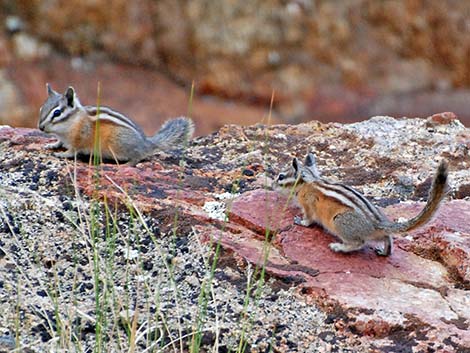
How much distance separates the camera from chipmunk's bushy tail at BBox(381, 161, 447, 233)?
3963mm

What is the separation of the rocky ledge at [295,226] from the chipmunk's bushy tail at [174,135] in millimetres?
90

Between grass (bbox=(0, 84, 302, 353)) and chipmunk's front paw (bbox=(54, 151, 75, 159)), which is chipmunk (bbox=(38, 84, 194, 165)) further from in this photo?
grass (bbox=(0, 84, 302, 353))

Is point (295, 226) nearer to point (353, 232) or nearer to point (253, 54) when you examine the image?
point (353, 232)

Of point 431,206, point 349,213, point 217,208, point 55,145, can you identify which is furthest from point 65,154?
point 431,206

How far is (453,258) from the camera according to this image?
4.22 meters

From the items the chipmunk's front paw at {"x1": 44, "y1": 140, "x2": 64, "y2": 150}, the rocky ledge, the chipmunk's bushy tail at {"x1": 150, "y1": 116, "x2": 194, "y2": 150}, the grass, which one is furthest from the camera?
the chipmunk's bushy tail at {"x1": 150, "y1": 116, "x2": 194, "y2": 150}

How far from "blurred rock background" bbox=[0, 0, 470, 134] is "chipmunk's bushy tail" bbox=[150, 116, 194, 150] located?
7.54 m

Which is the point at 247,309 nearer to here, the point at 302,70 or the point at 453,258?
the point at 453,258

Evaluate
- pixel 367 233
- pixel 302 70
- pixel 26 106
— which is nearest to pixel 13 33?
pixel 26 106

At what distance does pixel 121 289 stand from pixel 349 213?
101 centimetres

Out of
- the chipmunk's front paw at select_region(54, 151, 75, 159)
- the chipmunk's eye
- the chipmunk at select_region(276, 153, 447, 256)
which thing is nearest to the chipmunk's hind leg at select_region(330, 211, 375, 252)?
the chipmunk at select_region(276, 153, 447, 256)

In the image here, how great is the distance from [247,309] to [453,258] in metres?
0.95

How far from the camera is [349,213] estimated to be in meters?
4.30

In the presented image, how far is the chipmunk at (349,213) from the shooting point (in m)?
4.14
